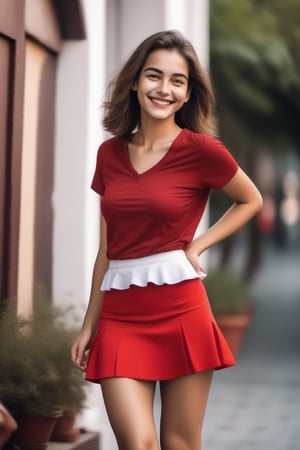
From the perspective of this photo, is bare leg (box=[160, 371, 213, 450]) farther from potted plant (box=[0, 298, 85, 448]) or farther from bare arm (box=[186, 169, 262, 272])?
potted plant (box=[0, 298, 85, 448])

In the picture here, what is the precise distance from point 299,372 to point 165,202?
25.1 feet

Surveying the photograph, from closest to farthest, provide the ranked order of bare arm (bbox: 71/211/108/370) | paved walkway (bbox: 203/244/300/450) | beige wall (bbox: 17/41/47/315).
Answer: bare arm (bbox: 71/211/108/370)
beige wall (bbox: 17/41/47/315)
paved walkway (bbox: 203/244/300/450)

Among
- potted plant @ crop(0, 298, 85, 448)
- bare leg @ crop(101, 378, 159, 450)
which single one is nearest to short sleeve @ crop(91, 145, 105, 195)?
bare leg @ crop(101, 378, 159, 450)

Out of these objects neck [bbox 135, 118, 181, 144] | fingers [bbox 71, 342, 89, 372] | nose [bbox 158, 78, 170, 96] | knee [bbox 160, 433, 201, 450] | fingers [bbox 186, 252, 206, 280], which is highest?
nose [bbox 158, 78, 170, 96]

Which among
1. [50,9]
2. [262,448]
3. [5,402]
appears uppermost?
[50,9]

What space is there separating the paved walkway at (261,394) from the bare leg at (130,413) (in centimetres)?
321

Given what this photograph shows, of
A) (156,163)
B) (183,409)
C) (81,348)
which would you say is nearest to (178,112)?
(156,163)

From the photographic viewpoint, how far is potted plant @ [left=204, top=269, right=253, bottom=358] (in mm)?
11266

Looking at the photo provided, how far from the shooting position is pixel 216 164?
3.89m

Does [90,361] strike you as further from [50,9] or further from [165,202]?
[50,9]

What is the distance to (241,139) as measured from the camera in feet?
54.7

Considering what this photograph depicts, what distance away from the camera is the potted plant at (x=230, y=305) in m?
11.3

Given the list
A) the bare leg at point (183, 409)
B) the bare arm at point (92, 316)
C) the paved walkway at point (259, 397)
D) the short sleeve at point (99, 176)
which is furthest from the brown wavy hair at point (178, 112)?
the paved walkway at point (259, 397)

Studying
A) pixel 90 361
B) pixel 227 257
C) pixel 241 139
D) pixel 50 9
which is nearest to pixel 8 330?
pixel 90 361
